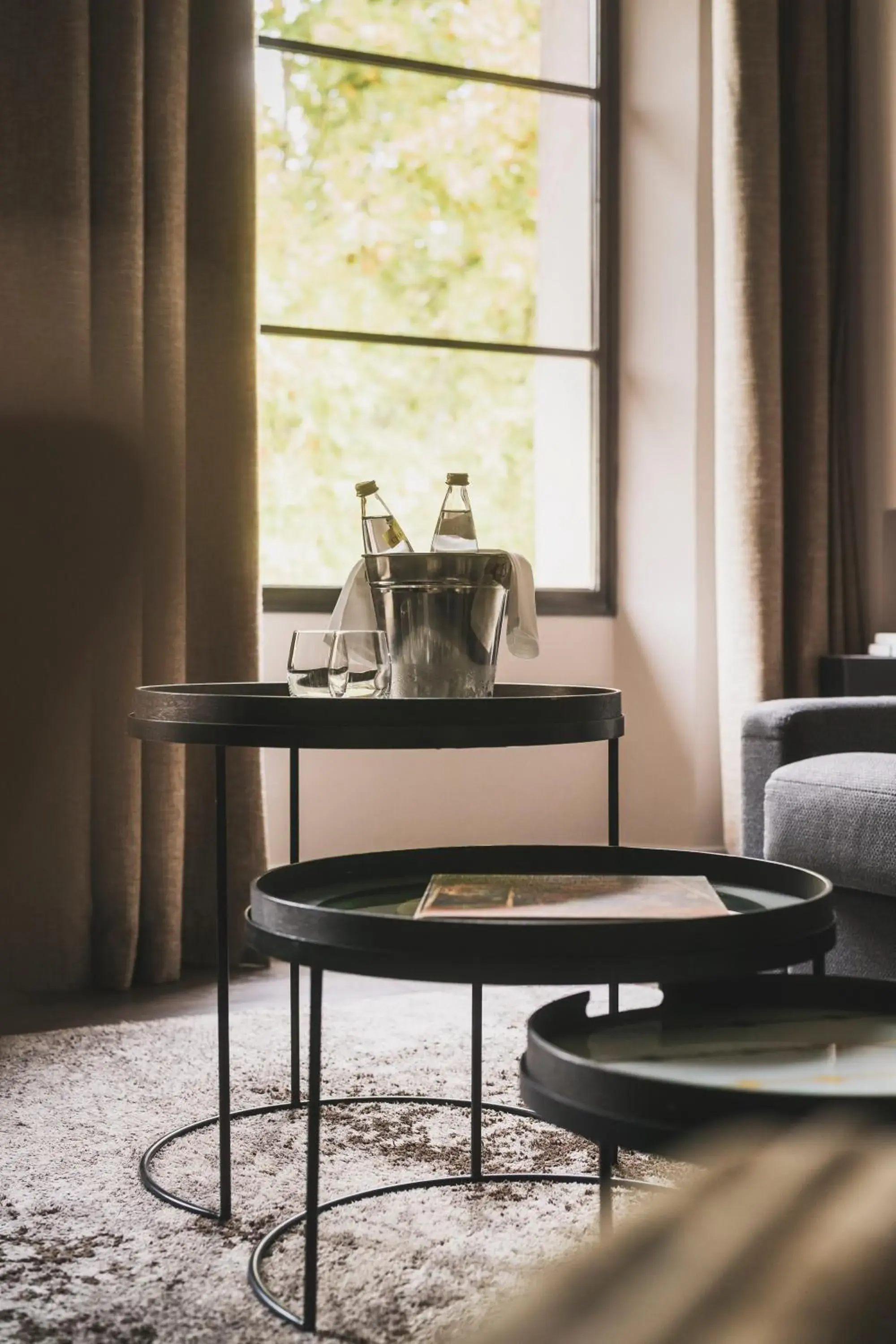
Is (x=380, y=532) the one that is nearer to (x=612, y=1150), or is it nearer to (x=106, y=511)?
(x=612, y=1150)

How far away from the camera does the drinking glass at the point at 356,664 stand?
146cm

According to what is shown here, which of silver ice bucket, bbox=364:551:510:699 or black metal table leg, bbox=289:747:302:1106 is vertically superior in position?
silver ice bucket, bbox=364:551:510:699

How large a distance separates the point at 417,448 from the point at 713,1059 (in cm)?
300

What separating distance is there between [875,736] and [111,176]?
1797 millimetres

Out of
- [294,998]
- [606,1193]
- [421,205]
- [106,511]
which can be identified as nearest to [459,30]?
[421,205]

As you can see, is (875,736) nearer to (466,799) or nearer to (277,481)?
(466,799)

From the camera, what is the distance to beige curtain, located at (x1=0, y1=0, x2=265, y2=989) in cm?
270

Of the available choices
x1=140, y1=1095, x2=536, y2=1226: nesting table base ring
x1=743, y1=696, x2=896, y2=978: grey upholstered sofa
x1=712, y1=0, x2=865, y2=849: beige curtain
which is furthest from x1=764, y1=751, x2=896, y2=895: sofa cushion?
x1=712, y1=0, x2=865, y2=849: beige curtain

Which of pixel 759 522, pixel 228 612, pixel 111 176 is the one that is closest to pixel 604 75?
pixel 759 522

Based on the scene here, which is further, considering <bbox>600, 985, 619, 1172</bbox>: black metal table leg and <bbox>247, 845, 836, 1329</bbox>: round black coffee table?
<bbox>600, 985, 619, 1172</bbox>: black metal table leg

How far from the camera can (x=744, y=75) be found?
3.51 metres

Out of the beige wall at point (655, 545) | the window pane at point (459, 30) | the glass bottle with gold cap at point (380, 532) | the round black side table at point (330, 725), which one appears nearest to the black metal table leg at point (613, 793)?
the round black side table at point (330, 725)

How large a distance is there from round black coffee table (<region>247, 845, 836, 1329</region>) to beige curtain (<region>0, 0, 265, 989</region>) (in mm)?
1465

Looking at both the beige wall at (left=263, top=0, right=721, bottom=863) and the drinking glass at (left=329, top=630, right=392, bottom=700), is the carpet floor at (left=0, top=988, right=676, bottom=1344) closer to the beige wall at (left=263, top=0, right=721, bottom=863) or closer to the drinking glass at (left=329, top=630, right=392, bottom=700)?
the drinking glass at (left=329, top=630, right=392, bottom=700)
